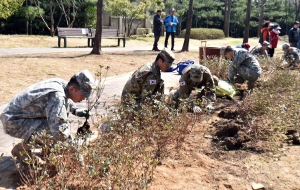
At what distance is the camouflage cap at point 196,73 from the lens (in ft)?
16.8

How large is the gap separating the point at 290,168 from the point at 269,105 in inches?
45.2

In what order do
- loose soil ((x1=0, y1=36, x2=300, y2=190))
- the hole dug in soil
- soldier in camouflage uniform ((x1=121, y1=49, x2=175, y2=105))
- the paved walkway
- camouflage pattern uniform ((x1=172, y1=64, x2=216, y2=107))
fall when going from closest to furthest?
loose soil ((x1=0, y1=36, x2=300, y2=190)), the paved walkway, the hole dug in soil, soldier in camouflage uniform ((x1=121, y1=49, x2=175, y2=105)), camouflage pattern uniform ((x1=172, y1=64, x2=216, y2=107))

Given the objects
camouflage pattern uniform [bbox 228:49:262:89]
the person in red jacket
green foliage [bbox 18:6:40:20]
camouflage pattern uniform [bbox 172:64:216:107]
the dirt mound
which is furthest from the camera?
green foliage [bbox 18:6:40:20]

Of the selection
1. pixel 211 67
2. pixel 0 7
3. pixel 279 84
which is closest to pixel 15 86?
pixel 211 67

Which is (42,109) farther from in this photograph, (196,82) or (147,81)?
(196,82)

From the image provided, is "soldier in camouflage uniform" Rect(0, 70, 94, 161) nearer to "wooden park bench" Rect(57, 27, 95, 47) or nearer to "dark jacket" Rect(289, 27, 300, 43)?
"wooden park bench" Rect(57, 27, 95, 47)

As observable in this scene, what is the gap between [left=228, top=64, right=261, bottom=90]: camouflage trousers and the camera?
700cm

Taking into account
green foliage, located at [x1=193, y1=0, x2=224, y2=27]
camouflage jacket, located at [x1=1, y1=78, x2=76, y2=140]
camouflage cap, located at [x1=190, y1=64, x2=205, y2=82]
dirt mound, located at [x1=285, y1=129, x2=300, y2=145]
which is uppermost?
green foliage, located at [x1=193, y1=0, x2=224, y2=27]

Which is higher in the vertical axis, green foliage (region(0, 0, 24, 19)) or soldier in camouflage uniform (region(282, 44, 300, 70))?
green foliage (region(0, 0, 24, 19))

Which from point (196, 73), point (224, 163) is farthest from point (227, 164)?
point (196, 73)

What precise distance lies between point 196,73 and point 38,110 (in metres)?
2.58

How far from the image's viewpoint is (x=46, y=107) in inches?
123

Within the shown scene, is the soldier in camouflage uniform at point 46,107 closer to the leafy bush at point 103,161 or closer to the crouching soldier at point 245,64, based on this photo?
the leafy bush at point 103,161

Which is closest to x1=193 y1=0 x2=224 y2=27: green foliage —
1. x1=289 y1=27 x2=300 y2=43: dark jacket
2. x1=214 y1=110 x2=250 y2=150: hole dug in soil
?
x1=289 y1=27 x2=300 y2=43: dark jacket
